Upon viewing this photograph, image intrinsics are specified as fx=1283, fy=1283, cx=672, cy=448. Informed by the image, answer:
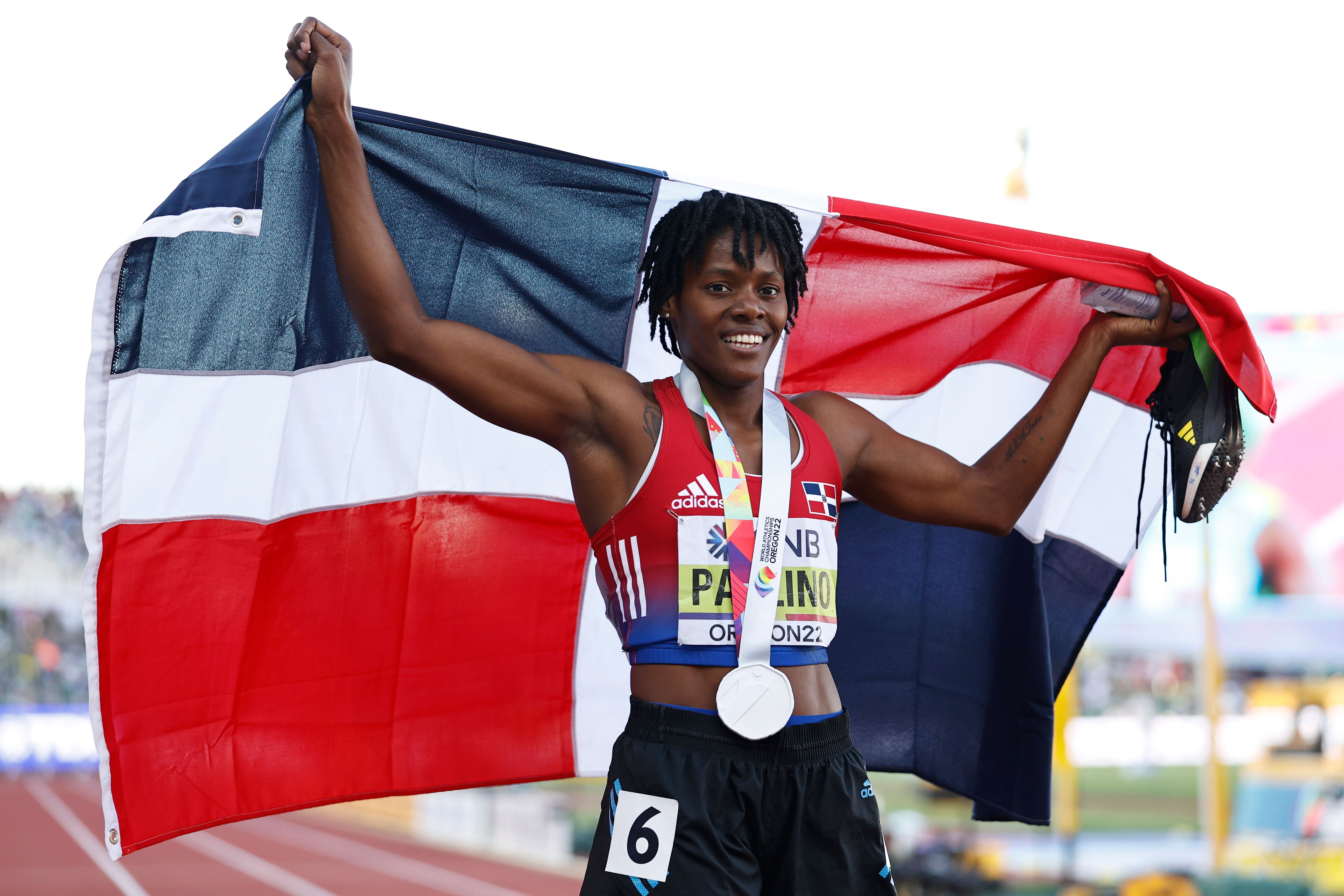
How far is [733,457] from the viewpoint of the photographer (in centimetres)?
259

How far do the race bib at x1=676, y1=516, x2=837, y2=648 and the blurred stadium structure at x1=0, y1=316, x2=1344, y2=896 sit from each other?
1339 millimetres

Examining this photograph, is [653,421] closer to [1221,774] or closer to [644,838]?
[644,838]

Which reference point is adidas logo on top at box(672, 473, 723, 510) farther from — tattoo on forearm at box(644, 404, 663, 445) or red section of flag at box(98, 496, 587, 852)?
red section of flag at box(98, 496, 587, 852)

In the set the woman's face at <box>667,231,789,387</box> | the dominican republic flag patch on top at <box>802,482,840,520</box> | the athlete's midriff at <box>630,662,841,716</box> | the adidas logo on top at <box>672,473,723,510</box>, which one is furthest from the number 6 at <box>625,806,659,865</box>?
the woman's face at <box>667,231,789,387</box>

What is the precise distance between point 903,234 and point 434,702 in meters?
1.77

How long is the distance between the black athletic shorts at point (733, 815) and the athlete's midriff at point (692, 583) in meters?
0.07

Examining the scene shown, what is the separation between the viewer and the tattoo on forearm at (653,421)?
258cm

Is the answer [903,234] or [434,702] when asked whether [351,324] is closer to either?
[434,702]

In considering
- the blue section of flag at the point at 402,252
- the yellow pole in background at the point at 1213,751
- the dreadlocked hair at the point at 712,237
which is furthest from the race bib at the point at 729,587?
the yellow pole in background at the point at 1213,751

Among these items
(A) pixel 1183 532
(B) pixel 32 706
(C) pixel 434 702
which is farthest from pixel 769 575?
(B) pixel 32 706

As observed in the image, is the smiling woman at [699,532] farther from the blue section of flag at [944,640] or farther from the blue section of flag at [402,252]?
the blue section of flag at [944,640]

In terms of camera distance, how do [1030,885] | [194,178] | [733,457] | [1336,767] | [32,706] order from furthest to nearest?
[32,706]
[1336,767]
[1030,885]
[194,178]
[733,457]

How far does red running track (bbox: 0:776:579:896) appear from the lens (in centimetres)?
1498

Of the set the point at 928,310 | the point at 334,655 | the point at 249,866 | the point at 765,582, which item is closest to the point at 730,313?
the point at 765,582
